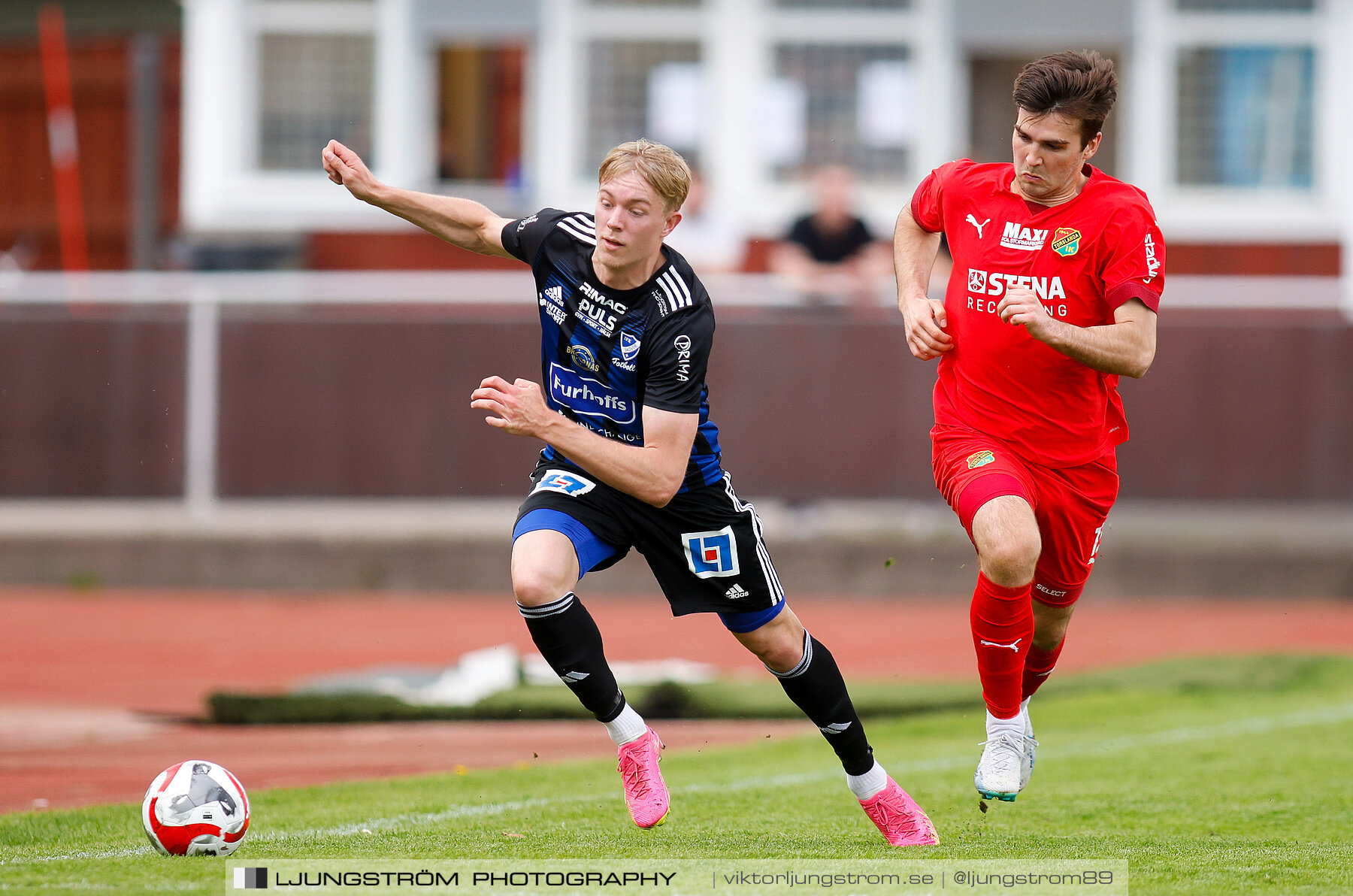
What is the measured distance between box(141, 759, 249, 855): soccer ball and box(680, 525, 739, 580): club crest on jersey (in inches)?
64.6

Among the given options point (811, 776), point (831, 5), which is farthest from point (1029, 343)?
point (831, 5)

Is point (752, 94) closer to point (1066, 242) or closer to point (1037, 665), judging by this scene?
point (1037, 665)

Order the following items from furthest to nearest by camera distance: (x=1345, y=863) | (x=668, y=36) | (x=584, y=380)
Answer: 1. (x=668, y=36)
2. (x=584, y=380)
3. (x=1345, y=863)

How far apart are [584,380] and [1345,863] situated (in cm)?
288

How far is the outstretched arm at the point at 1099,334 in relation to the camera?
5277 millimetres

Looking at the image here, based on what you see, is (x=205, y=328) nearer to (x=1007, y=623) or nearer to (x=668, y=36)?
(x=668, y=36)

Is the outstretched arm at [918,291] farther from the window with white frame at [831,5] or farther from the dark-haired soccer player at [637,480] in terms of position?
the window with white frame at [831,5]

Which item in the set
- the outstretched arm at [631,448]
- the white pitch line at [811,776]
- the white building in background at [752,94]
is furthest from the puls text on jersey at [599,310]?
the white building in background at [752,94]

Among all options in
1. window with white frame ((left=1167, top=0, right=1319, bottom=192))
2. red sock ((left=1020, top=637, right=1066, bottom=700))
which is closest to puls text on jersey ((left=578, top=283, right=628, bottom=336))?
red sock ((left=1020, top=637, right=1066, bottom=700))

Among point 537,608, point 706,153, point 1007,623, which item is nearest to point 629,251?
point 537,608

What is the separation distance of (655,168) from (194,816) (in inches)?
97.2

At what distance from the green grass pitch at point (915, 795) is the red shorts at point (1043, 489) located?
996 millimetres

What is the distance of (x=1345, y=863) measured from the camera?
17.2 feet

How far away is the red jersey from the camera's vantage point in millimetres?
5613
